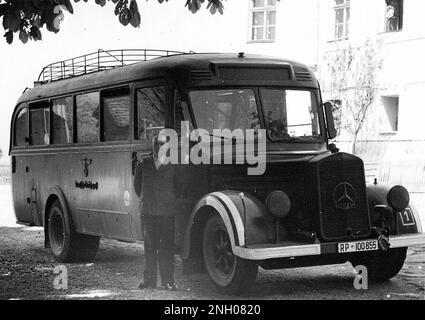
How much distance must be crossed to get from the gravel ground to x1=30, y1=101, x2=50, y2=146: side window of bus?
186cm

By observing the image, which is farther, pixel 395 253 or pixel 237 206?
pixel 395 253

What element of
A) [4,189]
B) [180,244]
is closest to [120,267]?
[180,244]

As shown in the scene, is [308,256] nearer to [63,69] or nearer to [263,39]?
[63,69]

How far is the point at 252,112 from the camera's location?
402 inches

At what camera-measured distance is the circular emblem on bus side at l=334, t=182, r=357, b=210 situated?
938 centimetres

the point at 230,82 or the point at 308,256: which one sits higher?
the point at 230,82

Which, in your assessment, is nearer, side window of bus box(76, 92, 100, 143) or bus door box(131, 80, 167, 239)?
bus door box(131, 80, 167, 239)

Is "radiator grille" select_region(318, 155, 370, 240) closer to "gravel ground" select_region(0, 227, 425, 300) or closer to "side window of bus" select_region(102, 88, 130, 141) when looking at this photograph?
"gravel ground" select_region(0, 227, 425, 300)

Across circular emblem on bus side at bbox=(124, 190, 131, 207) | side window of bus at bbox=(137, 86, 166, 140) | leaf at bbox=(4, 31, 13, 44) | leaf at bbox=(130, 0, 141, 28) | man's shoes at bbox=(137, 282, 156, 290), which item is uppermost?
leaf at bbox=(130, 0, 141, 28)

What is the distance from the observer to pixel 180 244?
33.0 feet

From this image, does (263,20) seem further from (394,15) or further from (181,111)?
(181,111)

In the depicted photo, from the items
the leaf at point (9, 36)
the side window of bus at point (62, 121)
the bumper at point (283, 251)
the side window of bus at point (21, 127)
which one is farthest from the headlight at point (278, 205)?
the side window of bus at point (21, 127)

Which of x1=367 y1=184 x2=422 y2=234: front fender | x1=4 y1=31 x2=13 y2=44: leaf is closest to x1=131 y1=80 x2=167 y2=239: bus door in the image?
x1=4 y1=31 x2=13 y2=44: leaf

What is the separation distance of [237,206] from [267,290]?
126 cm
